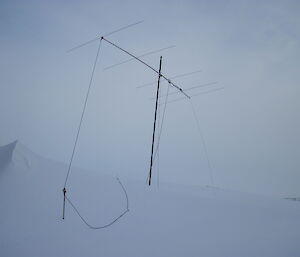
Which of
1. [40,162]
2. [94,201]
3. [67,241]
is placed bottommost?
[67,241]

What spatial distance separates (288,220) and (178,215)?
3.13 metres

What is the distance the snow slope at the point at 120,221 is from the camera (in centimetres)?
475

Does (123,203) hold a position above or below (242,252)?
above

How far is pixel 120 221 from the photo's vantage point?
18.9 ft

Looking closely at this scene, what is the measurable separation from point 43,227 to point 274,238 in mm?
4866

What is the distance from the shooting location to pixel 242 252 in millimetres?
4777

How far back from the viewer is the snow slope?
4750 mm

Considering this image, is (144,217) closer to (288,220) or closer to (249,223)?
(249,223)

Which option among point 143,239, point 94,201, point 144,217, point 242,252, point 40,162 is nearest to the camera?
point 242,252

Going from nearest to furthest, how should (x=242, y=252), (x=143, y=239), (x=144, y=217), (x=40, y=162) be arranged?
(x=242, y=252), (x=143, y=239), (x=144, y=217), (x=40, y=162)

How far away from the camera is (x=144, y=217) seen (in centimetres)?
600

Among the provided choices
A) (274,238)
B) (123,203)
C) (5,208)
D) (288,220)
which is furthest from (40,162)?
(288,220)

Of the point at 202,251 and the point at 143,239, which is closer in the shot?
the point at 202,251

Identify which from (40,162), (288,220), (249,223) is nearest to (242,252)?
(249,223)
